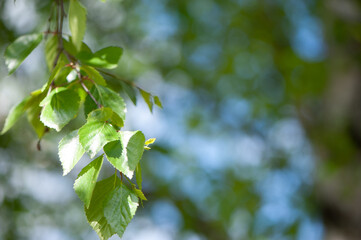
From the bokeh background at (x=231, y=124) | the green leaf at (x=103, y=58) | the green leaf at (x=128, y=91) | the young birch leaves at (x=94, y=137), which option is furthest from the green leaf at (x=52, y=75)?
the bokeh background at (x=231, y=124)

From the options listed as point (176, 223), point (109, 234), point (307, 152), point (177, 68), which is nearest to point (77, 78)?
point (109, 234)

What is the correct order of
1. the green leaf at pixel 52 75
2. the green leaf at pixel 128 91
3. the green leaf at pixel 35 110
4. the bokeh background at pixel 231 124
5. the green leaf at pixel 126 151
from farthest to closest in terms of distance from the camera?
the bokeh background at pixel 231 124, the green leaf at pixel 128 91, the green leaf at pixel 35 110, the green leaf at pixel 52 75, the green leaf at pixel 126 151

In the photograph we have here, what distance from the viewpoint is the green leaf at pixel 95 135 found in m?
0.74

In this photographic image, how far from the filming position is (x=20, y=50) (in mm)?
1055

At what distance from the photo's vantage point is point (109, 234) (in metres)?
0.78

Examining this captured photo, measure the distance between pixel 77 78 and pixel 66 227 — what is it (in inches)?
204

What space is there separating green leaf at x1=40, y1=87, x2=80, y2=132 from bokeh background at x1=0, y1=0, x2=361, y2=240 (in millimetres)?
3072

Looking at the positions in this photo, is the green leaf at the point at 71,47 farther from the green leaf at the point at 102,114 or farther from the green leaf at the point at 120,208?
A: the green leaf at the point at 120,208

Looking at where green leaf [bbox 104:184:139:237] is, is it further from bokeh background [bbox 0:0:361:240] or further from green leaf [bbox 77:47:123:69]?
bokeh background [bbox 0:0:361:240]

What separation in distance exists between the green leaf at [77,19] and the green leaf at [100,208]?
0.41m

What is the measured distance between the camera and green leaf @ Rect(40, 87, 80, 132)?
0.82 meters

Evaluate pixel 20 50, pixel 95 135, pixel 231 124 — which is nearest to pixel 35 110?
pixel 20 50

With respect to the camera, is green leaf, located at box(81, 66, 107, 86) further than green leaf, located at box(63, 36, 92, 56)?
No

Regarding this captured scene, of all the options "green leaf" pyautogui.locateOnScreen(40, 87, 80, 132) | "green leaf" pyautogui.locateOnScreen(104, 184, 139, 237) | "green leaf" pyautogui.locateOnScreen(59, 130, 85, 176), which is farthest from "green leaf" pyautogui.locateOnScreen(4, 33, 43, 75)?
"green leaf" pyautogui.locateOnScreen(104, 184, 139, 237)
